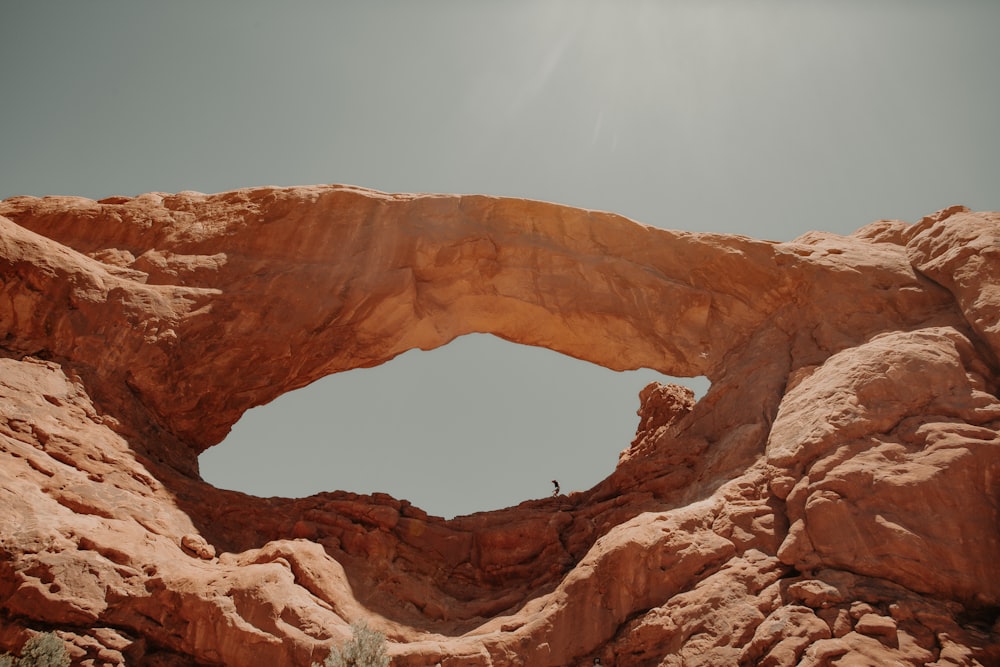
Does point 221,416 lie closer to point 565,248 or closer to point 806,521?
point 565,248

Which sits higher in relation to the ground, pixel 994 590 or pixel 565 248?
pixel 565 248

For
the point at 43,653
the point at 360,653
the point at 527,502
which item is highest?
the point at 527,502

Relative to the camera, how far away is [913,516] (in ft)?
32.4

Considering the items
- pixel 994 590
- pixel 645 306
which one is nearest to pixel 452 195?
pixel 645 306

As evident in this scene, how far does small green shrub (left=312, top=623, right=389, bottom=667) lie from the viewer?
9.16 metres

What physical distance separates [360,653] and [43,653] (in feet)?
11.6

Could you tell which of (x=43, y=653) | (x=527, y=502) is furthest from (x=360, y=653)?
(x=527, y=502)

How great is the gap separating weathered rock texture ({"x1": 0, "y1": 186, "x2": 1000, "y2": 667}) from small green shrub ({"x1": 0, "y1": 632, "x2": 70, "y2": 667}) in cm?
41

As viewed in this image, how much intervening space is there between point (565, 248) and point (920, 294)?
21.8ft

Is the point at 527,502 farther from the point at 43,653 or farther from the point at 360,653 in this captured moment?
the point at 43,653

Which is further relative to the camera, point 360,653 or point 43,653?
point 360,653

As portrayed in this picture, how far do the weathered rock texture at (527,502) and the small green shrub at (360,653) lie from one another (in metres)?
0.57

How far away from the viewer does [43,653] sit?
8.91 meters

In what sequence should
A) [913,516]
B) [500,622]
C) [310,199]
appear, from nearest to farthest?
[913,516] → [500,622] → [310,199]
